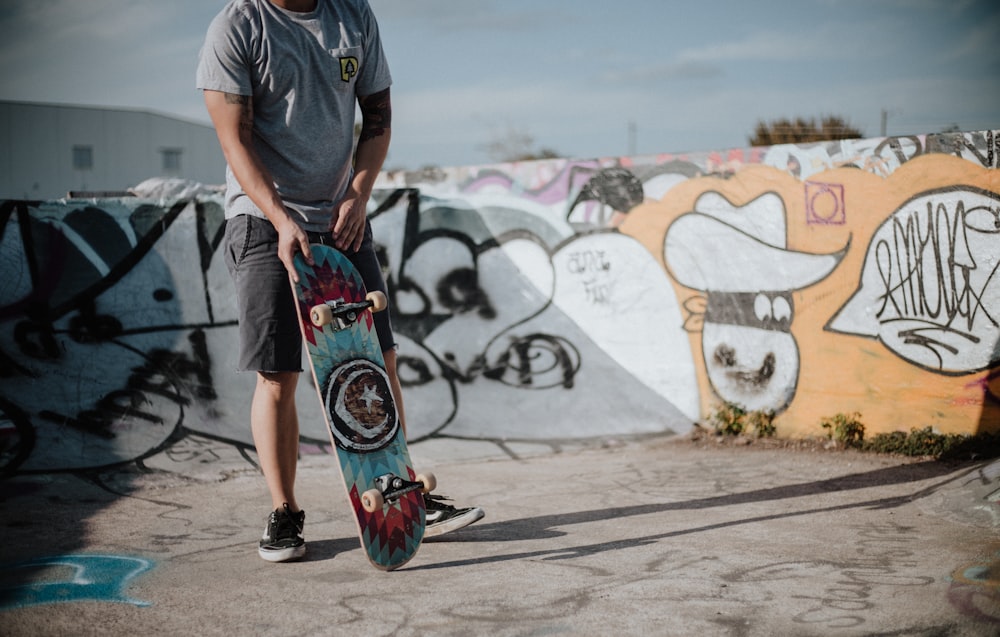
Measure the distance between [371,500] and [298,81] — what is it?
59.5 inches

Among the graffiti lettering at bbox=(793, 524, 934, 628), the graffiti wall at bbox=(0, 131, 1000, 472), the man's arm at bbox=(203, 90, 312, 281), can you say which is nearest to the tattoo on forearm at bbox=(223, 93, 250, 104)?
the man's arm at bbox=(203, 90, 312, 281)

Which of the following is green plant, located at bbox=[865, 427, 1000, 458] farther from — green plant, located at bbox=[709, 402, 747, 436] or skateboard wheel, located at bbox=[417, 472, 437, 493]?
skateboard wheel, located at bbox=[417, 472, 437, 493]

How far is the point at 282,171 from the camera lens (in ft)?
10.0

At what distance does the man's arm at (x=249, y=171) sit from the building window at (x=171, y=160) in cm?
4791

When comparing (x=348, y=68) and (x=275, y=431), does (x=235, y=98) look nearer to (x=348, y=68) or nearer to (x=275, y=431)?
(x=348, y=68)

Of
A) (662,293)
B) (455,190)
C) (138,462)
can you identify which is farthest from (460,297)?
(138,462)

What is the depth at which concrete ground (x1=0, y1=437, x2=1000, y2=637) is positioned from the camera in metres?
2.26

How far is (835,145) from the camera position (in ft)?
15.5

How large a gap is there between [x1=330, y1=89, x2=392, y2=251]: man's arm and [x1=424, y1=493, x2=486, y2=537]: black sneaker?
1042mm

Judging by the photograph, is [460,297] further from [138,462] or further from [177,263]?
[138,462]

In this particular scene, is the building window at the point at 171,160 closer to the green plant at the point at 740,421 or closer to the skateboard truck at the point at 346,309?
the green plant at the point at 740,421

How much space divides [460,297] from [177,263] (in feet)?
5.58

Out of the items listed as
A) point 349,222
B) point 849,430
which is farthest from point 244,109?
point 849,430

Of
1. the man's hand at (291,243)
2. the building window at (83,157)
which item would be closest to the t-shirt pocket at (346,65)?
the man's hand at (291,243)
